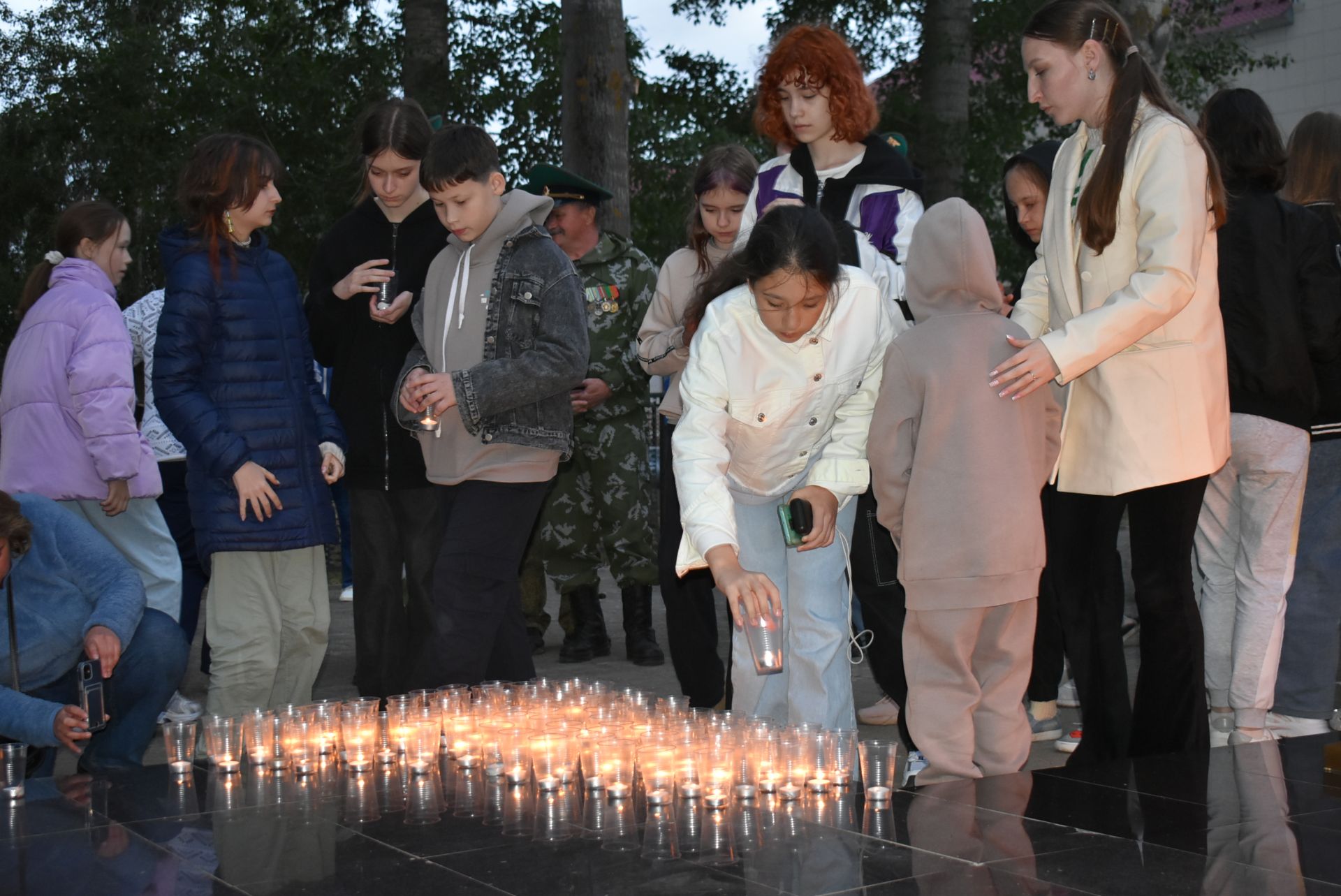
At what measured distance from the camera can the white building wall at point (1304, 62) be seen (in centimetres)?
2495

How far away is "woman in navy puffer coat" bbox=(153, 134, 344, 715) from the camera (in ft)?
16.7

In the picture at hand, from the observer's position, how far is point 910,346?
4270mm

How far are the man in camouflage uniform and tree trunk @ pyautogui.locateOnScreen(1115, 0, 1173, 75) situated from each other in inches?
170

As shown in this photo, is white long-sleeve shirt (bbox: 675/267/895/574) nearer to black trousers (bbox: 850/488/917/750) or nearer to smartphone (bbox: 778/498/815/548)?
smartphone (bbox: 778/498/815/548)

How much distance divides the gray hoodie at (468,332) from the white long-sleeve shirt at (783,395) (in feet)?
2.18

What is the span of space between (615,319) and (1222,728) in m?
3.49

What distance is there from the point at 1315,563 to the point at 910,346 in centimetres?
207

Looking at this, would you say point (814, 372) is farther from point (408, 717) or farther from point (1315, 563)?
point (1315, 563)

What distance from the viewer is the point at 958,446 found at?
165 inches

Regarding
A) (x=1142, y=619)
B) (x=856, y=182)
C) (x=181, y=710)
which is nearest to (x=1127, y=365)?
(x=1142, y=619)

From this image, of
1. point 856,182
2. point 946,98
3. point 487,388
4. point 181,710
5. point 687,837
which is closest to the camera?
point 687,837

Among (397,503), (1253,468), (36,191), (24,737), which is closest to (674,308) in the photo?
(397,503)

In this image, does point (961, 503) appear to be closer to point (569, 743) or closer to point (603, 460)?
point (569, 743)

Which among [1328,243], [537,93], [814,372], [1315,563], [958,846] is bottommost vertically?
[958,846]
